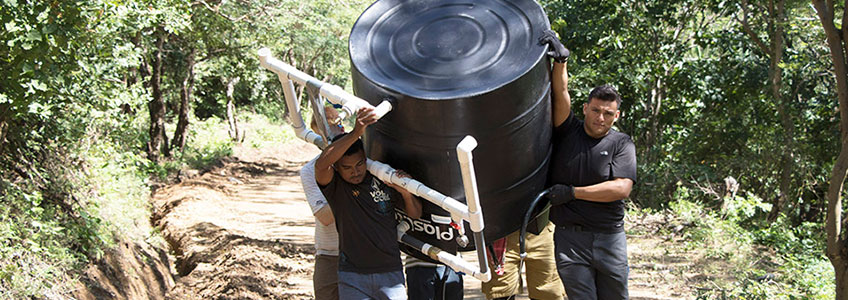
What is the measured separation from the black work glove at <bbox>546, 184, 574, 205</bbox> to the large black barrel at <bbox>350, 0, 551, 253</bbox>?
0.12 meters

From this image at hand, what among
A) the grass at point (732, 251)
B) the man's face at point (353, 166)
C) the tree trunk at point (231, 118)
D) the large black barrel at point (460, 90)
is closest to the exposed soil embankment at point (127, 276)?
the man's face at point (353, 166)

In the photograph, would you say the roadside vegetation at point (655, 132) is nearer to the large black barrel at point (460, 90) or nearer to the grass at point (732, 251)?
the grass at point (732, 251)

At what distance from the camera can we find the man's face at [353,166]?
3.41 m

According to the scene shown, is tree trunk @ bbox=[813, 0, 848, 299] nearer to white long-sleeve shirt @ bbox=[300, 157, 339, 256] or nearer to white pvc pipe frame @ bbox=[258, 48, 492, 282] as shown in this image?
white pvc pipe frame @ bbox=[258, 48, 492, 282]

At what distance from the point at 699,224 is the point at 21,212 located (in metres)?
6.46

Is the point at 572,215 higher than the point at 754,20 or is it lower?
lower

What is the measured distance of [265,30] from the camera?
14023mm

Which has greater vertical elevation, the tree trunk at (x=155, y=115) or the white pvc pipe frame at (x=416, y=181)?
the tree trunk at (x=155, y=115)

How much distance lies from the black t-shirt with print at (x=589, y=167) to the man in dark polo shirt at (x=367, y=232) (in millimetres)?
815

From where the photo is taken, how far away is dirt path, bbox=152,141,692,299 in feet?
23.1

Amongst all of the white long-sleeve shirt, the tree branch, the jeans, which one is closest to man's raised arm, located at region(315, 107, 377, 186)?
the white long-sleeve shirt

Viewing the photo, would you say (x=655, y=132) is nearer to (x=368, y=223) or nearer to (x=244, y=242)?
(x=244, y=242)

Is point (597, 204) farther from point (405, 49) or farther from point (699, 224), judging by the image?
point (699, 224)

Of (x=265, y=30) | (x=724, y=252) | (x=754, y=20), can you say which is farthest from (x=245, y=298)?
(x=265, y=30)
